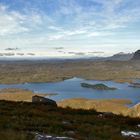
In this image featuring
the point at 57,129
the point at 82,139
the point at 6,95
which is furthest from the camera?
the point at 6,95

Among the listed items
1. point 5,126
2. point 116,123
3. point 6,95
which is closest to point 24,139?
point 5,126

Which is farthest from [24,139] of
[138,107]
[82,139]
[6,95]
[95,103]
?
[6,95]

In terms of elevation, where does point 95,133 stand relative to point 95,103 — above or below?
above

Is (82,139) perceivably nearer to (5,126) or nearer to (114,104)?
(5,126)

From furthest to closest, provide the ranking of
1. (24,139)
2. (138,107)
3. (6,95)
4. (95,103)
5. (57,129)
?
1. (6,95)
2. (95,103)
3. (138,107)
4. (57,129)
5. (24,139)

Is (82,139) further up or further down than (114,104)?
further up

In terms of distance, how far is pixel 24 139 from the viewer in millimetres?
11164

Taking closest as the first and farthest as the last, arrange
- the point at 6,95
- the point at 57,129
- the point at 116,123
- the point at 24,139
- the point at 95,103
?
the point at 24,139 → the point at 57,129 → the point at 116,123 → the point at 95,103 → the point at 6,95

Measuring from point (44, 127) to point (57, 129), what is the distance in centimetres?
63

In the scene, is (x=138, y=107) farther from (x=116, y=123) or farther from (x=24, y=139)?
(x=24, y=139)

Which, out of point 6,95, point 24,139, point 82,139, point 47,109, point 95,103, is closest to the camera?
point 24,139

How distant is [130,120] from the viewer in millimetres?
21625

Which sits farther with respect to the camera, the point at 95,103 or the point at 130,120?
the point at 95,103

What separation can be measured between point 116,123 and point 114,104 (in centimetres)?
11530
